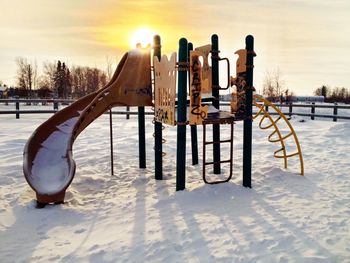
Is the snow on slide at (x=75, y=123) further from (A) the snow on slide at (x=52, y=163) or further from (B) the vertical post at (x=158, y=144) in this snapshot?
(B) the vertical post at (x=158, y=144)

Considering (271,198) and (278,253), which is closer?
(278,253)

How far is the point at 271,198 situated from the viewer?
504 centimetres

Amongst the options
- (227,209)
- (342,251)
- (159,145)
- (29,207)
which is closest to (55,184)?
(29,207)

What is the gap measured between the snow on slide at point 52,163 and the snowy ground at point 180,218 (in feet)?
0.88

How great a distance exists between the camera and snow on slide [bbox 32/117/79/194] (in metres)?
5.05

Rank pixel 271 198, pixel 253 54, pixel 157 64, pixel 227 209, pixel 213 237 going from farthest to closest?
pixel 157 64, pixel 253 54, pixel 271 198, pixel 227 209, pixel 213 237

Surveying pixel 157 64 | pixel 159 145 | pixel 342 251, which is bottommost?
pixel 342 251

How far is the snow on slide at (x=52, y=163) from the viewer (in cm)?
505

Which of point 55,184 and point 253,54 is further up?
point 253,54

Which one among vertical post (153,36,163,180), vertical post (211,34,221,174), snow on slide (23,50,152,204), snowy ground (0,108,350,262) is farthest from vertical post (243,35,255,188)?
snow on slide (23,50,152,204)

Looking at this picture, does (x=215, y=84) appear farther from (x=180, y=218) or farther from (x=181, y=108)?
(x=180, y=218)

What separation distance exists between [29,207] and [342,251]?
12.6 ft

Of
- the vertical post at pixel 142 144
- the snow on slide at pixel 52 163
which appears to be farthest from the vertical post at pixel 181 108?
the vertical post at pixel 142 144

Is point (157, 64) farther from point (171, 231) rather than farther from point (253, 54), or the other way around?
point (171, 231)
